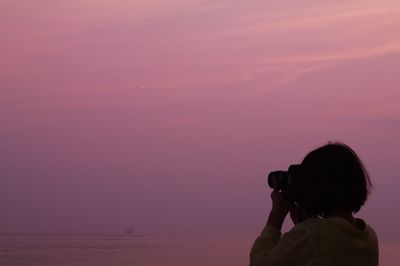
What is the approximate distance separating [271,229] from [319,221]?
20cm

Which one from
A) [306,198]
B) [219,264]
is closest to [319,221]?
[306,198]

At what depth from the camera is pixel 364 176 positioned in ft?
8.84

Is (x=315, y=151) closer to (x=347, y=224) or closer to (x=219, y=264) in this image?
(x=347, y=224)

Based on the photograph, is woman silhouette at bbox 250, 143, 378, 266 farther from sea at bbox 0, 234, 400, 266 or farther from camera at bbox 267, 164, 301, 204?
sea at bbox 0, 234, 400, 266

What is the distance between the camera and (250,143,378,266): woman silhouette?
2.60 m

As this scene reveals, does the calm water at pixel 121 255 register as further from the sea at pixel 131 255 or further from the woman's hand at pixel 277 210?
the woman's hand at pixel 277 210

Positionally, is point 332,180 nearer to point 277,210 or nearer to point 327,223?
point 327,223

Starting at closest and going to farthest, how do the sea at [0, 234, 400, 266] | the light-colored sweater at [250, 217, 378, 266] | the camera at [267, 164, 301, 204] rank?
the light-colored sweater at [250, 217, 378, 266]
the camera at [267, 164, 301, 204]
the sea at [0, 234, 400, 266]

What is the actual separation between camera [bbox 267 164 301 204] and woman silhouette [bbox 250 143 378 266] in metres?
0.01

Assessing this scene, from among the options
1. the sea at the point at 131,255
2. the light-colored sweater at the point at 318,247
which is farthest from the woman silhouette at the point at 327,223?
the sea at the point at 131,255

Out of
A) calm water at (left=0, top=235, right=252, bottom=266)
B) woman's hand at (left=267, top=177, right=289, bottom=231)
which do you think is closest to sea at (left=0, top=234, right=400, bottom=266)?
calm water at (left=0, top=235, right=252, bottom=266)

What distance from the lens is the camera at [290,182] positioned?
2.71 m

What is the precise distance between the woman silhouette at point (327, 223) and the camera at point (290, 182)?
14 millimetres

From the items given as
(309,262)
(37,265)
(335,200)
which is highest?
(37,265)
